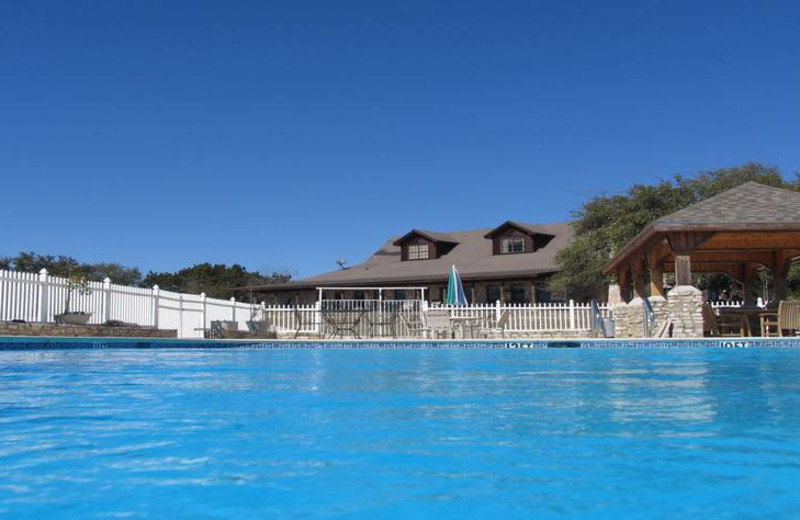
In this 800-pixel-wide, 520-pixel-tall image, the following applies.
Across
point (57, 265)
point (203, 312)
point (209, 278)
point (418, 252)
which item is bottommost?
point (203, 312)

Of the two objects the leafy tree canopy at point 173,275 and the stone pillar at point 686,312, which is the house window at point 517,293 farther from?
the leafy tree canopy at point 173,275

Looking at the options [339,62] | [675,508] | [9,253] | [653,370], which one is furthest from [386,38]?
[9,253]

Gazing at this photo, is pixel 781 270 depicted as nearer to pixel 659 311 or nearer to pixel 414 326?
pixel 659 311

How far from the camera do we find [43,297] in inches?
628

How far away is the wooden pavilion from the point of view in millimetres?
14703

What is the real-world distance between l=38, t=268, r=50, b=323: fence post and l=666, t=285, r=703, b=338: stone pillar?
13888 mm

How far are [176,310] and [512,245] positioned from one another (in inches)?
693

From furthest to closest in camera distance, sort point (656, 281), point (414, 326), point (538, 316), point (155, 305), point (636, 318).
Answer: point (538, 316) → point (414, 326) → point (155, 305) → point (636, 318) → point (656, 281)

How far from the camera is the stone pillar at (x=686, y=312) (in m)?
15.4

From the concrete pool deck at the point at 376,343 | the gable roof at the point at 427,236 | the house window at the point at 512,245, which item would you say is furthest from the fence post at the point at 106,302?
the house window at the point at 512,245

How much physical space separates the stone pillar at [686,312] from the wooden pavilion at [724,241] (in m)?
0.28

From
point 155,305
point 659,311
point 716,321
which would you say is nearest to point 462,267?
point 659,311

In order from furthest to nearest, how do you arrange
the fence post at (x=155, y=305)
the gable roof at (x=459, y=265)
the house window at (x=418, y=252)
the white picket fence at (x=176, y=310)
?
the house window at (x=418, y=252)
the gable roof at (x=459, y=265)
the fence post at (x=155, y=305)
the white picket fence at (x=176, y=310)

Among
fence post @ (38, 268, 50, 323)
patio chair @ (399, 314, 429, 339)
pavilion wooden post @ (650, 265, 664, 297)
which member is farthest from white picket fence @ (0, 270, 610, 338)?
pavilion wooden post @ (650, 265, 664, 297)
